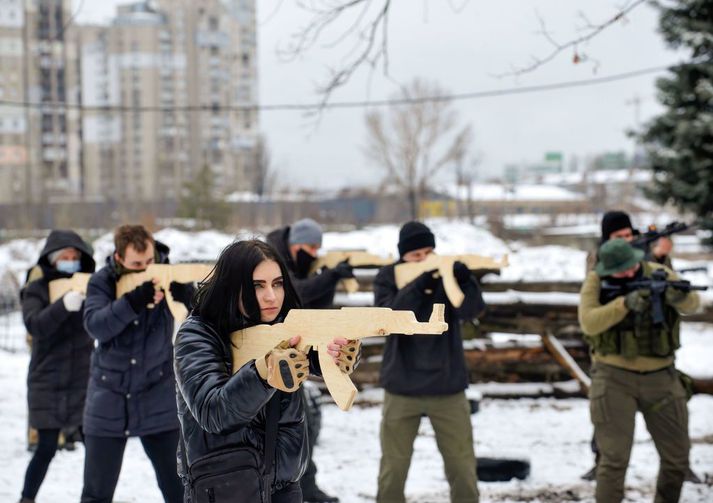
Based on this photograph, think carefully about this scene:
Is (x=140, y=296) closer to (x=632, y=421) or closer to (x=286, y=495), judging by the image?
(x=286, y=495)

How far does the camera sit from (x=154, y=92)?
66562mm

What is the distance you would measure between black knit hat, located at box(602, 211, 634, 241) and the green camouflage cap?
71cm

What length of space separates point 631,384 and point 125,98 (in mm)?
66468

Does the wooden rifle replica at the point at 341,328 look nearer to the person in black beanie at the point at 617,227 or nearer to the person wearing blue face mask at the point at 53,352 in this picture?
the person wearing blue face mask at the point at 53,352

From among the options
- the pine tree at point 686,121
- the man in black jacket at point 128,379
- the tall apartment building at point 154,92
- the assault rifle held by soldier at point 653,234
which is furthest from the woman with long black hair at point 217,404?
the tall apartment building at point 154,92

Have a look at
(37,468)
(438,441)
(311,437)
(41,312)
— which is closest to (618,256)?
(438,441)

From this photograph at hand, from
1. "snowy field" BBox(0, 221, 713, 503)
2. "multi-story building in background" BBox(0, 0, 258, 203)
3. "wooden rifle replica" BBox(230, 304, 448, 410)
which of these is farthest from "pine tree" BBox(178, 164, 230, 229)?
"wooden rifle replica" BBox(230, 304, 448, 410)

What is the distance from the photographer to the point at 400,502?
457cm

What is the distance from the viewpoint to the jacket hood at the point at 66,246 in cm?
497

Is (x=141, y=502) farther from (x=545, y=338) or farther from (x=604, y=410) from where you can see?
(x=545, y=338)

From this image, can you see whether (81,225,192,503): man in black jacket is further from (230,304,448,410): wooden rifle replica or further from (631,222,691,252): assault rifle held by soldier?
(631,222,691,252): assault rifle held by soldier

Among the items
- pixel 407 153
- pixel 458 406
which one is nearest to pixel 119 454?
pixel 458 406

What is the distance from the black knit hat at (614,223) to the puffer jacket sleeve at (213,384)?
3513 millimetres

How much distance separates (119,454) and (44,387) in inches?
53.7
